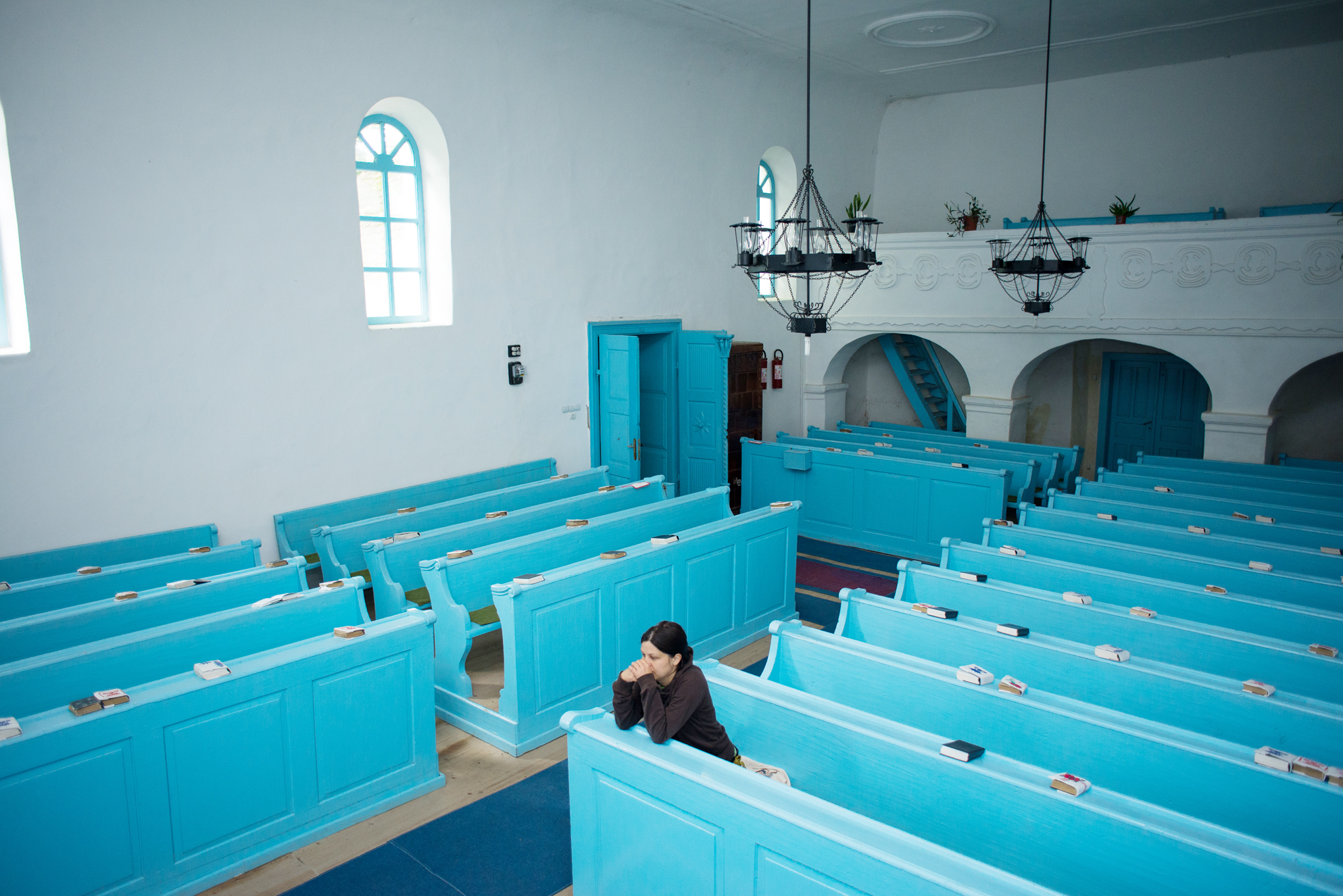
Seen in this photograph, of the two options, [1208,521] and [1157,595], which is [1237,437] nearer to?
[1208,521]

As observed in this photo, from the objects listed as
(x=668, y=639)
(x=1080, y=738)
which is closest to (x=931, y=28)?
(x=1080, y=738)

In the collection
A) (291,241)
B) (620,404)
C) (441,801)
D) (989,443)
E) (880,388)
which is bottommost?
(441,801)

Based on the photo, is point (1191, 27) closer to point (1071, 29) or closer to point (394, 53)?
point (1071, 29)

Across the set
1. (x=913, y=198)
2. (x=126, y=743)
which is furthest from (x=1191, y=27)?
(x=126, y=743)

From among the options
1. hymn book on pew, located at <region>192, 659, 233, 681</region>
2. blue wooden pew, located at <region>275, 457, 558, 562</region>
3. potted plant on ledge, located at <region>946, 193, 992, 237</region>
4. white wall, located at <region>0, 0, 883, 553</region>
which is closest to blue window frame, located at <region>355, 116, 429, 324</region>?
white wall, located at <region>0, 0, 883, 553</region>

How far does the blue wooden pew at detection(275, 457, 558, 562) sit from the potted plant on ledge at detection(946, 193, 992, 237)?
654 centimetres

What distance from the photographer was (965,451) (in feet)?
34.7

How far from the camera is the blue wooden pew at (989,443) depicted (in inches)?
404

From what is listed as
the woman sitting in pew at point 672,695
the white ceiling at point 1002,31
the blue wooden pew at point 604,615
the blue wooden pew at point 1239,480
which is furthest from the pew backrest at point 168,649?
the blue wooden pew at point 1239,480

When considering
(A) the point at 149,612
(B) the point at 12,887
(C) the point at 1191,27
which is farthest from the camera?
(C) the point at 1191,27

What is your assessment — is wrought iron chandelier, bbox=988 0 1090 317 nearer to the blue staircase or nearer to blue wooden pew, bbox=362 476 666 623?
the blue staircase

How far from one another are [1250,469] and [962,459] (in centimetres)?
286

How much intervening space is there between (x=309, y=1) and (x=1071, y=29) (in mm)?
8777

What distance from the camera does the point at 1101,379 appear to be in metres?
13.6
